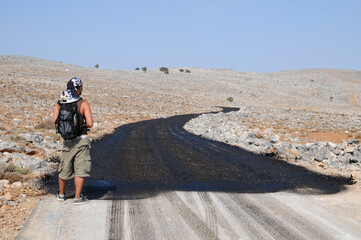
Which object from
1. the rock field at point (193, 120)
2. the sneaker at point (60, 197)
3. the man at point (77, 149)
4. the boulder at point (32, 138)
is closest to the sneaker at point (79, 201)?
the man at point (77, 149)

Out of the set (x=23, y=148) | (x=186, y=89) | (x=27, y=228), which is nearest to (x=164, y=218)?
(x=27, y=228)

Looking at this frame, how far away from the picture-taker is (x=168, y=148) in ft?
43.4

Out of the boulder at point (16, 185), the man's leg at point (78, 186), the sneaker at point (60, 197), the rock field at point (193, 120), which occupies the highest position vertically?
the man's leg at point (78, 186)

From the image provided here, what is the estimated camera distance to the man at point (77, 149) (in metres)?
5.78

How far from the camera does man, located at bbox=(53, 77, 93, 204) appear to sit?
578cm

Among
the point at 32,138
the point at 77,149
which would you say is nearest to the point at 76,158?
the point at 77,149

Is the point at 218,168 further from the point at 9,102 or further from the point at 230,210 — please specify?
the point at 9,102

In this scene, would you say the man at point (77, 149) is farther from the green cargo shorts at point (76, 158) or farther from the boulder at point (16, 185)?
the boulder at point (16, 185)

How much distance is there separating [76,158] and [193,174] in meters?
3.39

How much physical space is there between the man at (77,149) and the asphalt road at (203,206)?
0.38 metres

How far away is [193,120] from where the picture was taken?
101ft

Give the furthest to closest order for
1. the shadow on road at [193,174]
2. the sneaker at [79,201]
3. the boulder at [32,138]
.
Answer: the boulder at [32,138]
the shadow on road at [193,174]
the sneaker at [79,201]

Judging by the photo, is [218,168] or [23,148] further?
[23,148]

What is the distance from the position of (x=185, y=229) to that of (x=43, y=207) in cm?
245
